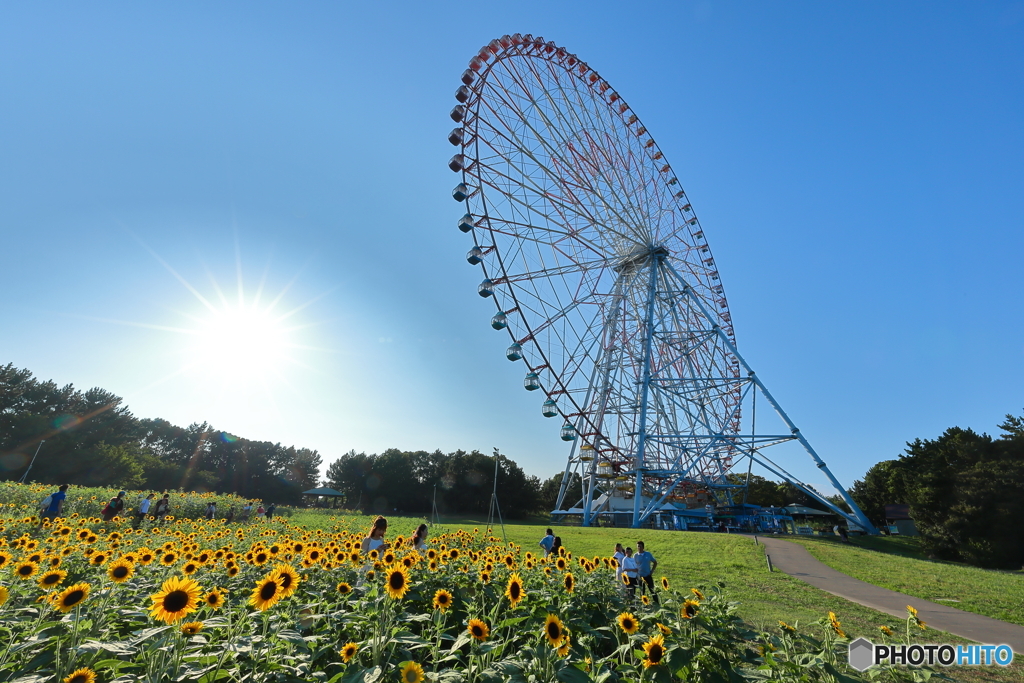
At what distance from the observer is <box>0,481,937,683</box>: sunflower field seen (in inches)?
98.0

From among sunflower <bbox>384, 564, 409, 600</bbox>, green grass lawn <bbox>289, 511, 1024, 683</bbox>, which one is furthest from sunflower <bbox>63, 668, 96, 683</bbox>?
green grass lawn <bbox>289, 511, 1024, 683</bbox>

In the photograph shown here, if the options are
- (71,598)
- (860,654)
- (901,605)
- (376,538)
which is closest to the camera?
(71,598)

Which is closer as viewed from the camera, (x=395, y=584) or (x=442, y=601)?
(x=395, y=584)

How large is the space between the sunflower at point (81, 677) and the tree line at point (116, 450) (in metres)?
58.3

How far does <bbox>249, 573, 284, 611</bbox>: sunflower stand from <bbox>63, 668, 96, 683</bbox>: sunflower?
767 mm

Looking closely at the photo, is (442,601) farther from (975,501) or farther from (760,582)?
(975,501)

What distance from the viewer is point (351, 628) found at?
3586 mm

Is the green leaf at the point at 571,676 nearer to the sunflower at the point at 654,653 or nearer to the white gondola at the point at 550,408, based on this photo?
the sunflower at the point at 654,653

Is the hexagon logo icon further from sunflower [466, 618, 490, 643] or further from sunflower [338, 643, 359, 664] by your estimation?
sunflower [338, 643, 359, 664]

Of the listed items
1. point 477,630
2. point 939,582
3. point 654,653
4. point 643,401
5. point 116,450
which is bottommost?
point 939,582

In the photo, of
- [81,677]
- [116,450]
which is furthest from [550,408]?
[116,450]

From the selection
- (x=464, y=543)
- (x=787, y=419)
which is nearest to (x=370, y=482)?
(x=787, y=419)

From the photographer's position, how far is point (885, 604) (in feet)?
34.9

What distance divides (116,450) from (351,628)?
62.5m
